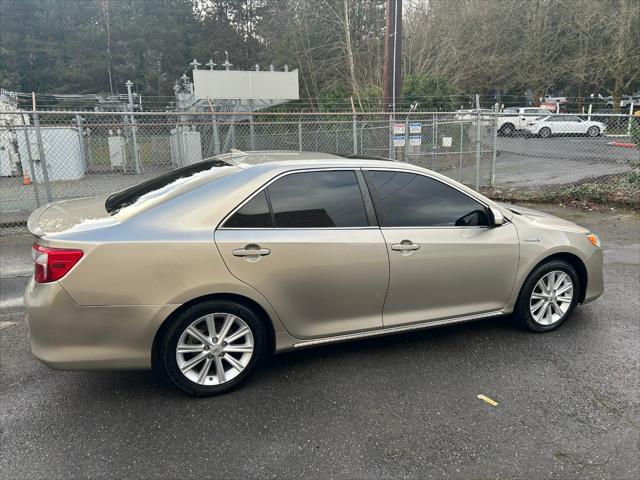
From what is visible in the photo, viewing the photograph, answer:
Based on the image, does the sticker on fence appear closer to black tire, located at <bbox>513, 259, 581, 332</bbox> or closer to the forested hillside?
black tire, located at <bbox>513, 259, 581, 332</bbox>

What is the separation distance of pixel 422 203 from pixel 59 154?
1357 cm

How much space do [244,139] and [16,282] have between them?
757 centimetres

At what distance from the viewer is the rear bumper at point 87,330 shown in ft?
9.20

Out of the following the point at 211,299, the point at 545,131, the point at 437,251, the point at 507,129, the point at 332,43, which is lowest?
the point at 211,299

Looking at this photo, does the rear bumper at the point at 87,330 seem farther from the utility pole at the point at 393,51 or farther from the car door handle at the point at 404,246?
the utility pole at the point at 393,51

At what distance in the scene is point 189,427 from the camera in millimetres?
2850

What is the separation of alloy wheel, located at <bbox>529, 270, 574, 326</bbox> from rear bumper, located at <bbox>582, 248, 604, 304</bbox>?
18cm

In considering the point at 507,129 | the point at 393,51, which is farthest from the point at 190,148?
the point at 507,129

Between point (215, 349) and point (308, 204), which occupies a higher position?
point (308, 204)

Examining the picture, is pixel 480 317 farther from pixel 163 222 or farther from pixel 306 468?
pixel 163 222

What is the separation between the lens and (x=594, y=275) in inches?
165

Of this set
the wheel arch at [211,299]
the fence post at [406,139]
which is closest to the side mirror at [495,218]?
the wheel arch at [211,299]

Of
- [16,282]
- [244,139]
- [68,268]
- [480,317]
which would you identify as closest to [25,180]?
[244,139]

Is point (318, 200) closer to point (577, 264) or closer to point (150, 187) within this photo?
point (150, 187)
